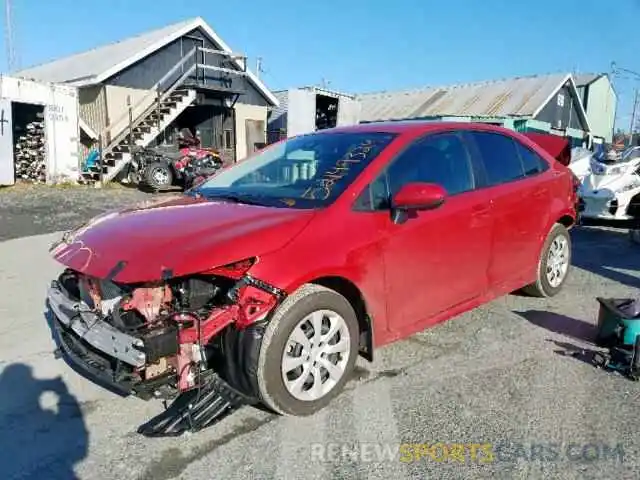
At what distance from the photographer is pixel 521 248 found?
4.61m

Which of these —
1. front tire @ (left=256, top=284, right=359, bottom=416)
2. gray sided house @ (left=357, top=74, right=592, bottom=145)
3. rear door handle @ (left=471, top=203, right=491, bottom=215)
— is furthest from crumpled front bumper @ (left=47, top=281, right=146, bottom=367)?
gray sided house @ (left=357, top=74, right=592, bottom=145)

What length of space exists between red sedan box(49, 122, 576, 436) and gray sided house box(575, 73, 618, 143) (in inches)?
1588

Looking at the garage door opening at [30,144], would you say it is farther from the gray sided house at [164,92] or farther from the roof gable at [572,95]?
the roof gable at [572,95]

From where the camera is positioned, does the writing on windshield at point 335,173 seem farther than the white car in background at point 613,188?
No

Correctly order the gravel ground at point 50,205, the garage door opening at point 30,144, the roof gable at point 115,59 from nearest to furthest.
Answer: the gravel ground at point 50,205 → the garage door opening at point 30,144 → the roof gable at point 115,59

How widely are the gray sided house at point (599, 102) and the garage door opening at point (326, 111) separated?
24713 millimetres

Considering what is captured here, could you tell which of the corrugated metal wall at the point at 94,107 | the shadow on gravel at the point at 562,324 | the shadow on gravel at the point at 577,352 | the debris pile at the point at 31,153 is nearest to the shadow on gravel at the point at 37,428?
the shadow on gravel at the point at 577,352

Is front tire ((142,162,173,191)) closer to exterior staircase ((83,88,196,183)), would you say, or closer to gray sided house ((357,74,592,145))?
exterior staircase ((83,88,196,183))

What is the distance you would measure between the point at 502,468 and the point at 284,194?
2.06m

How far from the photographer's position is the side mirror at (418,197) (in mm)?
3271

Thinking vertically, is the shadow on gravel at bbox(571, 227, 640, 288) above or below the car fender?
A: below

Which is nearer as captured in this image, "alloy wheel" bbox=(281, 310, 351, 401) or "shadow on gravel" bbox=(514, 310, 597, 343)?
"alloy wheel" bbox=(281, 310, 351, 401)

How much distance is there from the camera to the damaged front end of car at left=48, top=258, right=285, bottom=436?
2.74 metres

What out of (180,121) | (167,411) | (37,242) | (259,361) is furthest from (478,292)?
(180,121)
